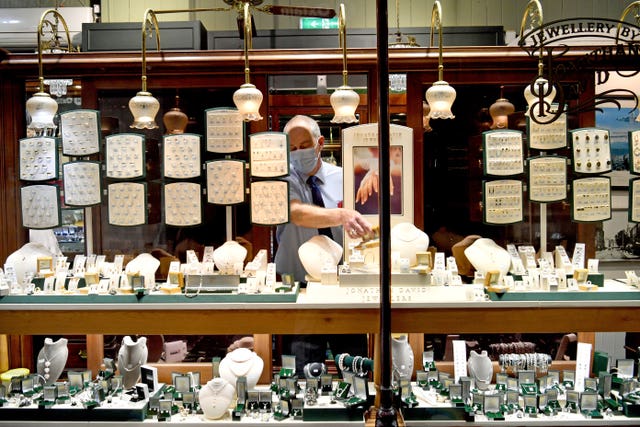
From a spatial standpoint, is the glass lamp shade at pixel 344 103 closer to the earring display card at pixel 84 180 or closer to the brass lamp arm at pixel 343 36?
the brass lamp arm at pixel 343 36

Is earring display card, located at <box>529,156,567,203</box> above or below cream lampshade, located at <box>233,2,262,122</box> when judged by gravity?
below

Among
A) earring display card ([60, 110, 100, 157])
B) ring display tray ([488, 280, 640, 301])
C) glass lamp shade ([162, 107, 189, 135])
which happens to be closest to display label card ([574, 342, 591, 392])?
ring display tray ([488, 280, 640, 301])

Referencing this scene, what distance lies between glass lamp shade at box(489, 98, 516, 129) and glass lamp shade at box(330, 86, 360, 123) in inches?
25.5

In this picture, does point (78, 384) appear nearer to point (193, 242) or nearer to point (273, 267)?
point (193, 242)

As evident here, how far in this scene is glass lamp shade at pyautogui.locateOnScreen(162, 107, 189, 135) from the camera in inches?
114

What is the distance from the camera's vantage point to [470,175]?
281cm

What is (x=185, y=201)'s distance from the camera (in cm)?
286

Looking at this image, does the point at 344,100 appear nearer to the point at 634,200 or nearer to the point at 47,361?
the point at 634,200

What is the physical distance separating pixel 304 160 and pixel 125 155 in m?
0.84

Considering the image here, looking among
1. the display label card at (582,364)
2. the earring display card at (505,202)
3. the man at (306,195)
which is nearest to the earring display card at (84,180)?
the man at (306,195)

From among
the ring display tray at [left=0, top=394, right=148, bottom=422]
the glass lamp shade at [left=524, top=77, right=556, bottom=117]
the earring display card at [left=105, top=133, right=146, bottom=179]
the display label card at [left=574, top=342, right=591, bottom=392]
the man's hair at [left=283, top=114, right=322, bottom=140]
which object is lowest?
the ring display tray at [left=0, top=394, right=148, bottom=422]

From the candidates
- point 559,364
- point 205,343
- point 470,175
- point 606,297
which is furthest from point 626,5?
point 205,343

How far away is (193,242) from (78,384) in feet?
2.74

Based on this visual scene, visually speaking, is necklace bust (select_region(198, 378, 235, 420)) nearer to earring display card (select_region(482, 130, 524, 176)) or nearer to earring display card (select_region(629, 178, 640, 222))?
earring display card (select_region(482, 130, 524, 176))
